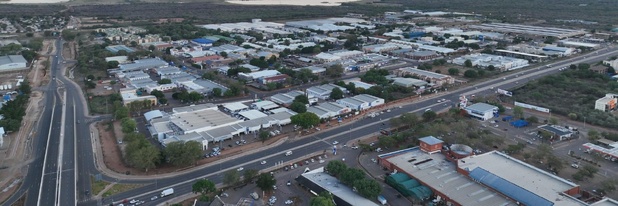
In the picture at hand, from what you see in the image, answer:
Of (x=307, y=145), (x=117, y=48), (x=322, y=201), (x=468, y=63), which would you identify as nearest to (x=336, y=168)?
(x=322, y=201)

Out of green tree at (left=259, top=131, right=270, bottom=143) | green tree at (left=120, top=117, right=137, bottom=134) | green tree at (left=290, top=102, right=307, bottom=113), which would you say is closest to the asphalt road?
green tree at (left=259, top=131, right=270, bottom=143)

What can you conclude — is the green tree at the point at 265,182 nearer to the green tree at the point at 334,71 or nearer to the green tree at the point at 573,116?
the green tree at the point at 573,116

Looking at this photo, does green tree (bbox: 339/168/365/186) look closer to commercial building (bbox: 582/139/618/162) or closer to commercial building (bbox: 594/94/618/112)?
commercial building (bbox: 582/139/618/162)

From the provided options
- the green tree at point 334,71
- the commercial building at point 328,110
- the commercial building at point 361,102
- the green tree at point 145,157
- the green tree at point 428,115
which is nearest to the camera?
the green tree at point 145,157

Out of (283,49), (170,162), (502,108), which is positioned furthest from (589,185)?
(283,49)

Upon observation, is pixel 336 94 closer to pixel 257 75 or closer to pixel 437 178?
pixel 257 75

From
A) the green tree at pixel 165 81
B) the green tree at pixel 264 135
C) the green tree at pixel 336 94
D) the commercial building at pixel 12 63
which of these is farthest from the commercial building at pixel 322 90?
the commercial building at pixel 12 63
